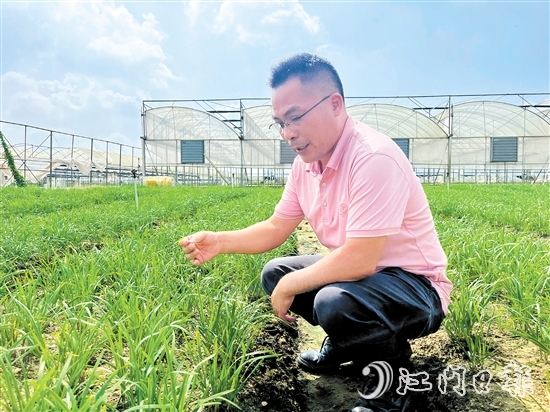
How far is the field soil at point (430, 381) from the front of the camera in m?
1.55

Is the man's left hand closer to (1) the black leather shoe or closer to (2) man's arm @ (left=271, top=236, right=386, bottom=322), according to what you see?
Answer: (2) man's arm @ (left=271, top=236, right=386, bottom=322)

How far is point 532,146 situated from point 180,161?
761 inches

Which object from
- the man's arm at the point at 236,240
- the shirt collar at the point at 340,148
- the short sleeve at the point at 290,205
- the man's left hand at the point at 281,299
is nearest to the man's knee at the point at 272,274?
the man's arm at the point at 236,240

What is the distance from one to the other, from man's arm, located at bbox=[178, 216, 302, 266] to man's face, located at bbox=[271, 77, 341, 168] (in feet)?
1.82

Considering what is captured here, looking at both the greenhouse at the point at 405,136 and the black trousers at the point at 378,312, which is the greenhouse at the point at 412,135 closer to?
the greenhouse at the point at 405,136

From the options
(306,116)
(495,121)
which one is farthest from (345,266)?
(495,121)

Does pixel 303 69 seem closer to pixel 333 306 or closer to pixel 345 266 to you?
pixel 345 266

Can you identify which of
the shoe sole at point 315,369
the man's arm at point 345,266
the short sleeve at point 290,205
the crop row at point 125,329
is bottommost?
the shoe sole at point 315,369

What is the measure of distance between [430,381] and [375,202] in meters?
0.89

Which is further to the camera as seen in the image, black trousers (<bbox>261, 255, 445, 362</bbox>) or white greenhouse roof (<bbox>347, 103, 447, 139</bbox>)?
white greenhouse roof (<bbox>347, 103, 447, 139</bbox>)

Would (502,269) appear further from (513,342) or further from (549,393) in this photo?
(549,393)

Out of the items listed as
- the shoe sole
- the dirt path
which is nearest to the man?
the dirt path

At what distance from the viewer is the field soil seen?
5.07 feet

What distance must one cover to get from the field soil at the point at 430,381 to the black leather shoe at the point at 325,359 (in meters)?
0.04
